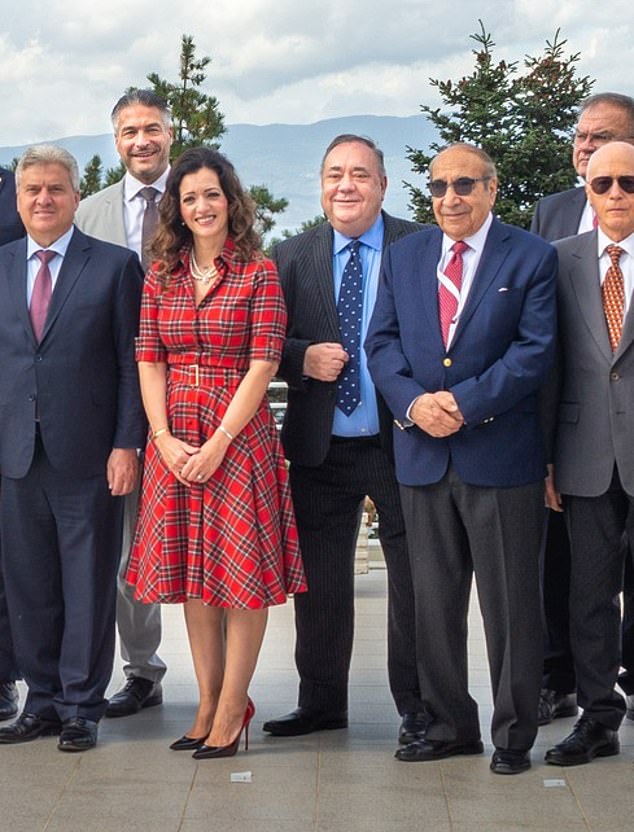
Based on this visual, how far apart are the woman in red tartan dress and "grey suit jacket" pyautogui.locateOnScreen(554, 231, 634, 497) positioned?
32.3 inches

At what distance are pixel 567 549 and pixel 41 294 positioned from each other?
1843 mm

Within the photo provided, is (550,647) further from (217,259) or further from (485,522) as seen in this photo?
(217,259)

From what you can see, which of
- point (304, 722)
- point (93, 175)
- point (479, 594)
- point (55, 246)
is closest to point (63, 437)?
point (55, 246)

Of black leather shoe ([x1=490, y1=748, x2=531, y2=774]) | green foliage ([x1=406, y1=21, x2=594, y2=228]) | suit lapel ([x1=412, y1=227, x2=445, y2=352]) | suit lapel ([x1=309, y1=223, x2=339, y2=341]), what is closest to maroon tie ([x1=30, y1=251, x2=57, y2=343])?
suit lapel ([x1=309, y1=223, x2=339, y2=341])

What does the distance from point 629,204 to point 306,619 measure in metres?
1.62

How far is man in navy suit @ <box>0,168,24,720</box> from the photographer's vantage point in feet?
15.2

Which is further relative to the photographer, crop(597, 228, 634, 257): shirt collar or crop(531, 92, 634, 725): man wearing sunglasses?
crop(531, 92, 634, 725): man wearing sunglasses

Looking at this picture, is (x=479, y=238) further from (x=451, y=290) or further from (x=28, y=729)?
(x=28, y=729)

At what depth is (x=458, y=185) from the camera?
4059mm

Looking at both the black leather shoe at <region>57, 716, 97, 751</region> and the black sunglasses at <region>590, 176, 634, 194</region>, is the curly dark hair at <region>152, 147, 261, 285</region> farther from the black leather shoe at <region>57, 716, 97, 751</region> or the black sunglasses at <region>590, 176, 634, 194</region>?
the black leather shoe at <region>57, 716, 97, 751</region>

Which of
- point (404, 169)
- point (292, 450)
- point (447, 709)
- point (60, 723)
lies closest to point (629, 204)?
point (292, 450)

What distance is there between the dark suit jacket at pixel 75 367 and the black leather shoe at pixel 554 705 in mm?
1528

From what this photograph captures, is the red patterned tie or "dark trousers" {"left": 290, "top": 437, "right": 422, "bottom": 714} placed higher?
the red patterned tie

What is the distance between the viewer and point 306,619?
457cm
